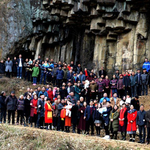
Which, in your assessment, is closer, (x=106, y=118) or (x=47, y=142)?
(x=47, y=142)

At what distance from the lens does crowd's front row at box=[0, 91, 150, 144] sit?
16859mm

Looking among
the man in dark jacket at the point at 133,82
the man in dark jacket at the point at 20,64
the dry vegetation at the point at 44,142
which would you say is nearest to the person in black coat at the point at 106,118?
the dry vegetation at the point at 44,142

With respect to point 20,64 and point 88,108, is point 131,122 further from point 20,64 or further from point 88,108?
point 20,64

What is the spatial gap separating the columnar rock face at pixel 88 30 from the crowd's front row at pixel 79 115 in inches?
329

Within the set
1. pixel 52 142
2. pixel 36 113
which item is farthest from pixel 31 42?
pixel 52 142

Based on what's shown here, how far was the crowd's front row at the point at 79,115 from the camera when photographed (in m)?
16.9

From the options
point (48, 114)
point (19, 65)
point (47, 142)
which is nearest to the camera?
point (47, 142)

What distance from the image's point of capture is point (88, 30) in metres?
30.0

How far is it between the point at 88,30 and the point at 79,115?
13.1 meters

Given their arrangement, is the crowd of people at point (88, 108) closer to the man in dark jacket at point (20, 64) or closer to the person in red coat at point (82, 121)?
the person in red coat at point (82, 121)

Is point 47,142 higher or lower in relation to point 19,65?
lower

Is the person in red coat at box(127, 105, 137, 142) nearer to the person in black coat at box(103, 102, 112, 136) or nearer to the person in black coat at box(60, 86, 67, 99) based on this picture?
the person in black coat at box(103, 102, 112, 136)

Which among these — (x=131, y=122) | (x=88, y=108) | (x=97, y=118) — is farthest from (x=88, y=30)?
(x=131, y=122)

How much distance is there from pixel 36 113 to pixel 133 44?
10.5 m
